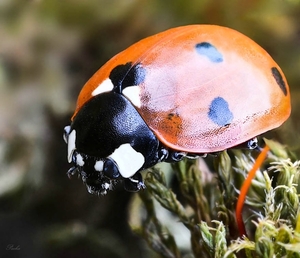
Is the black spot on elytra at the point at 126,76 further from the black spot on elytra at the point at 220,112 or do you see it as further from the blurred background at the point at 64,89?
the blurred background at the point at 64,89

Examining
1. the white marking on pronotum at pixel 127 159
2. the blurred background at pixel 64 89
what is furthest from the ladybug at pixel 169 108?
the blurred background at pixel 64 89

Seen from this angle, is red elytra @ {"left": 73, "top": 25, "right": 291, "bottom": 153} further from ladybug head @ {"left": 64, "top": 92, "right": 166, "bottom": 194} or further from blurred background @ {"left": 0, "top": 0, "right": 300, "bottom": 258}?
blurred background @ {"left": 0, "top": 0, "right": 300, "bottom": 258}

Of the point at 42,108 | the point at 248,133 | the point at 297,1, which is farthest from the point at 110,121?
the point at 297,1

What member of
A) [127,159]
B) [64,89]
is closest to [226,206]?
[127,159]

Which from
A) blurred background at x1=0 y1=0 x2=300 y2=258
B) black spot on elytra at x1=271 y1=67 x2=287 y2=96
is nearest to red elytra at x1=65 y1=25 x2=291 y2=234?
black spot on elytra at x1=271 y1=67 x2=287 y2=96

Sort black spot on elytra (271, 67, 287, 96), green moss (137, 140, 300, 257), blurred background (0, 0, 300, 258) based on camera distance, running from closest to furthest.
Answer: green moss (137, 140, 300, 257), black spot on elytra (271, 67, 287, 96), blurred background (0, 0, 300, 258)

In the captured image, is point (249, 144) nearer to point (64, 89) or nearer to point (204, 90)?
point (204, 90)

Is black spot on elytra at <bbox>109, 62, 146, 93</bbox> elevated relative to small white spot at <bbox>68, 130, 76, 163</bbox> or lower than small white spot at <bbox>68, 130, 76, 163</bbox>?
elevated

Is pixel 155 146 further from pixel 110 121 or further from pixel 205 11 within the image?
pixel 205 11
